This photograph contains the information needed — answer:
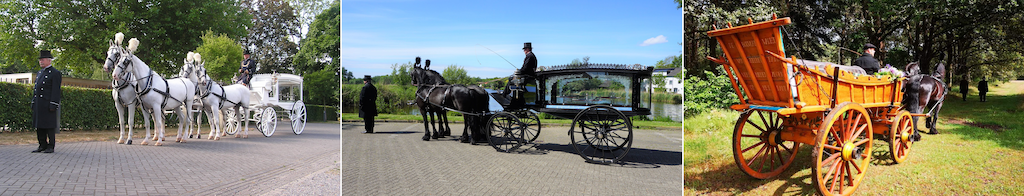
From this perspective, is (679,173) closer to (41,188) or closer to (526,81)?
(526,81)

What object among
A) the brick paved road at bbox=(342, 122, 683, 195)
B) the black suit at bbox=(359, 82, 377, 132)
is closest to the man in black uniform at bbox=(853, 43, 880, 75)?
the brick paved road at bbox=(342, 122, 683, 195)

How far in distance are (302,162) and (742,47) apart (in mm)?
5707

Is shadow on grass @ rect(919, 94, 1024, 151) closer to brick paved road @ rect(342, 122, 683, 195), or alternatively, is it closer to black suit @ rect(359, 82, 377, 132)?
brick paved road @ rect(342, 122, 683, 195)

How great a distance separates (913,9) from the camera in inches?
270

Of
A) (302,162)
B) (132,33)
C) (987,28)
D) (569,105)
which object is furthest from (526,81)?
(132,33)

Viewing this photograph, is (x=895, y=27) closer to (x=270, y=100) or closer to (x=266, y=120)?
(x=266, y=120)

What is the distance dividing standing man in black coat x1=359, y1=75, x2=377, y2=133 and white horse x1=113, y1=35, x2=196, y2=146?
5.83m

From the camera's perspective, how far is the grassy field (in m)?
3.50

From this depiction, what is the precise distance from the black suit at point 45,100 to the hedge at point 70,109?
2.65 meters

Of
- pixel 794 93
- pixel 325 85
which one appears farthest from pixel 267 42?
pixel 794 93

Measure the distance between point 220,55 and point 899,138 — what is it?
1371 cm

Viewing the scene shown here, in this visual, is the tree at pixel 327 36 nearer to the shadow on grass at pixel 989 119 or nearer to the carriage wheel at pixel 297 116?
the shadow on grass at pixel 989 119

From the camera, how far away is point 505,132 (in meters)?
4.53

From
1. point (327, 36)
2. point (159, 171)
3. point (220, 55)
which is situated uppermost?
point (220, 55)
